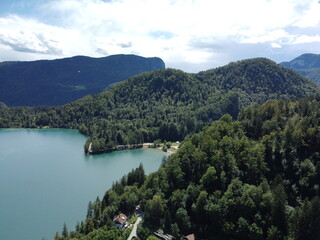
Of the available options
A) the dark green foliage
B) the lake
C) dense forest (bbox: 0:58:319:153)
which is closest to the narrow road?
the dark green foliage

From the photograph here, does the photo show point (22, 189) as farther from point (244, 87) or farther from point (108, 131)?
point (244, 87)

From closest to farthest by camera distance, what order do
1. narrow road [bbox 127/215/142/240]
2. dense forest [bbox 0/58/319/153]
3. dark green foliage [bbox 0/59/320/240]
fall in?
dark green foliage [bbox 0/59/320/240] → narrow road [bbox 127/215/142/240] → dense forest [bbox 0/58/319/153]

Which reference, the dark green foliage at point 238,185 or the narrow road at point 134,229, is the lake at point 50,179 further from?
the narrow road at point 134,229

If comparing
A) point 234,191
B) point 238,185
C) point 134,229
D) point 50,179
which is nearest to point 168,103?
point 50,179

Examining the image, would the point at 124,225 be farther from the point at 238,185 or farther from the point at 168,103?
the point at 168,103

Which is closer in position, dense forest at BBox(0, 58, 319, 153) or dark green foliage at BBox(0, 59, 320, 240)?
dark green foliage at BBox(0, 59, 320, 240)

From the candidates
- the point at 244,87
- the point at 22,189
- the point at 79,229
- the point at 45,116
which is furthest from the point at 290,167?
the point at 45,116

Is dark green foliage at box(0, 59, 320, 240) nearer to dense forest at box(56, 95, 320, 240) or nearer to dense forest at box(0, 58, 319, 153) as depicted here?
dense forest at box(56, 95, 320, 240)
